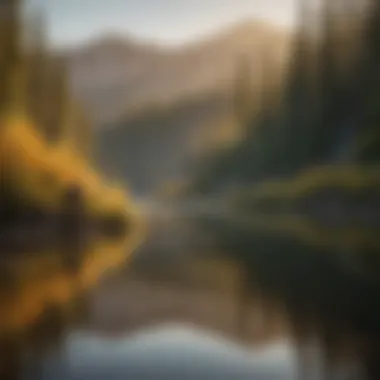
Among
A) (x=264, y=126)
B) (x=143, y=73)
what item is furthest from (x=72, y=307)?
(x=264, y=126)

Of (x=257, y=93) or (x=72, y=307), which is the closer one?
A: (x=72, y=307)

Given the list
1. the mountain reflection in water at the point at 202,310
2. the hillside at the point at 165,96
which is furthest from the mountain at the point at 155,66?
the mountain reflection in water at the point at 202,310

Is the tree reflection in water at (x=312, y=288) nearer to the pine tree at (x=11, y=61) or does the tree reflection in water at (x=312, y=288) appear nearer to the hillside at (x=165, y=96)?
the hillside at (x=165, y=96)

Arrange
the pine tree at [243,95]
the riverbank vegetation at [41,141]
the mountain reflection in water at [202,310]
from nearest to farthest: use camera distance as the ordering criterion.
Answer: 1. the mountain reflection in water at [202,310]
2. the riverbank vegetation at [41,141]
3. the pine tree at [243,95]

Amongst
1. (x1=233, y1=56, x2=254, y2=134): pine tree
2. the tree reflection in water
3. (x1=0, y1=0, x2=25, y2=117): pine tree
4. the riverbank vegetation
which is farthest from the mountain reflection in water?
(x1=0, y1=0, x2=25, y2=117): pine tree

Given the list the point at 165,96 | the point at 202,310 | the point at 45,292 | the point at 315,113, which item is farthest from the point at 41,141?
the point at 315,113

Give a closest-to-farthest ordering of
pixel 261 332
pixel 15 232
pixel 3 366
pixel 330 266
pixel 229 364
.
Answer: pixel 3 366 → pixel 229 364 → pixel 261 332 → pixel 330 266 → pixel 15 232

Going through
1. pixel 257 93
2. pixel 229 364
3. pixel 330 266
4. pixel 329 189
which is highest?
pixel 257 93

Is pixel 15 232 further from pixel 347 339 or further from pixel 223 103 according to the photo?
pixel 347 339

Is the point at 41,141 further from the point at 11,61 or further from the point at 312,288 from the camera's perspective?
the point at 312,288
